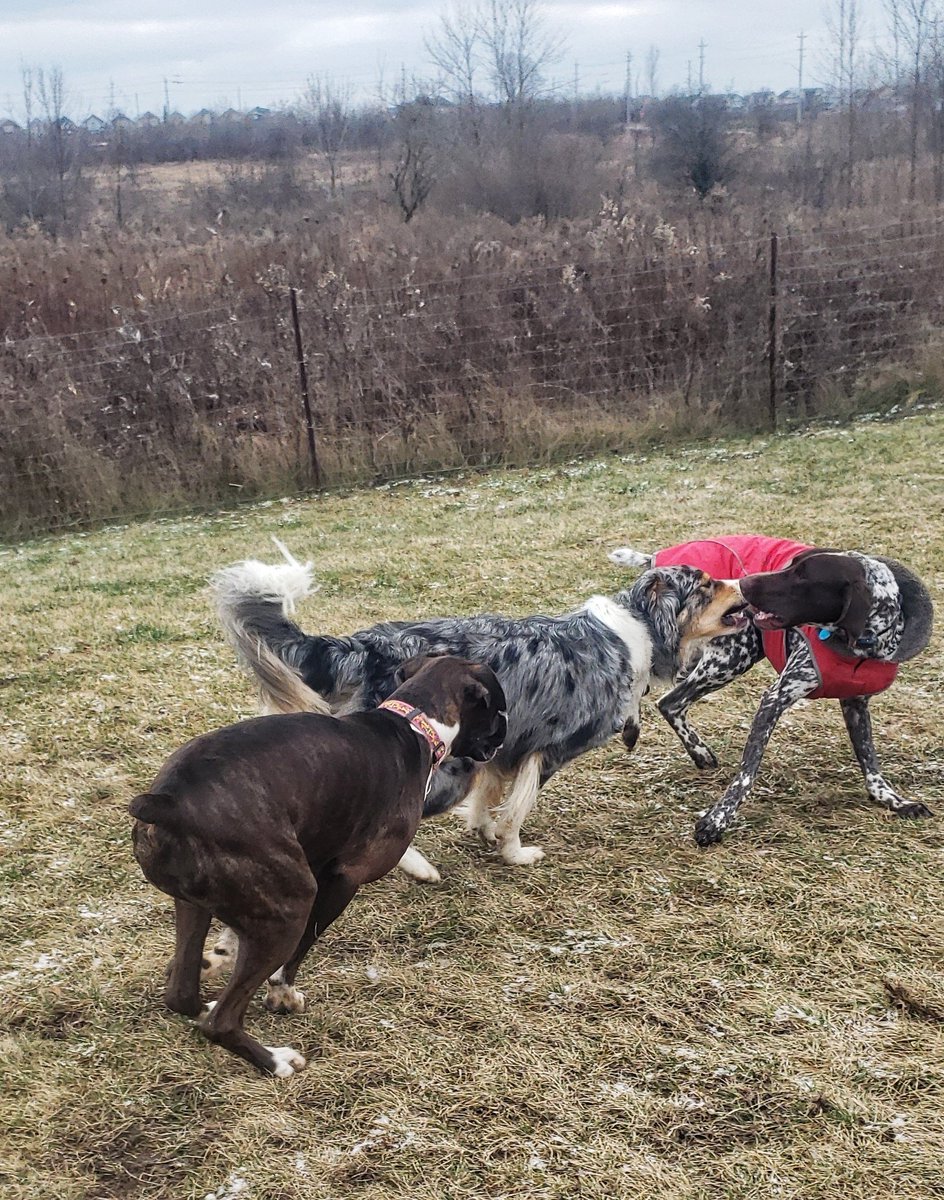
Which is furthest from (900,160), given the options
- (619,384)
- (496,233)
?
(619,384)

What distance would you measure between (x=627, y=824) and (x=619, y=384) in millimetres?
7858

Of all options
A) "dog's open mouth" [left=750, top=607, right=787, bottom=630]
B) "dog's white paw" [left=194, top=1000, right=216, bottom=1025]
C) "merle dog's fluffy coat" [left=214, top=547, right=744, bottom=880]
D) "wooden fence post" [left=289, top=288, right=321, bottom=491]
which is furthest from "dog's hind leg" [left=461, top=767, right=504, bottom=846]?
"wooden fence post" [left=289, top=288, right=321, bottom=491]

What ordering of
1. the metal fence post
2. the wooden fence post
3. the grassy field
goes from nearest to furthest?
the grassy field, the wooden fence post, the metal fence post

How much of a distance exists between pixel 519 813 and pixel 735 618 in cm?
108

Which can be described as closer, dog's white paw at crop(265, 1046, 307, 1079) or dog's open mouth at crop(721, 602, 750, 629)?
dog's white paw at crop(265, 1046, 307, 1079)

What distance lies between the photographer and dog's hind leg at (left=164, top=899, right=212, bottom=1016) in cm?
274

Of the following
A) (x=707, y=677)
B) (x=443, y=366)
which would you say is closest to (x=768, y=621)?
(x=707, y=677)

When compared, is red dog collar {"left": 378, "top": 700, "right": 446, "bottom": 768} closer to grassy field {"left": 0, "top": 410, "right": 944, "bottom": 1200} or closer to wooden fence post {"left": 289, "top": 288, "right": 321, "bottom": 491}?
grassy field {"left": 0, "top": 410, "right": 944, "bottom": 1200}

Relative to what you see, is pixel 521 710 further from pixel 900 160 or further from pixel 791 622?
pixel 900 160

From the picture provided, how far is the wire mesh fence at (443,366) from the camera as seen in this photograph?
10.0m

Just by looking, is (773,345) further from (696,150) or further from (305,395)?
(696,150)

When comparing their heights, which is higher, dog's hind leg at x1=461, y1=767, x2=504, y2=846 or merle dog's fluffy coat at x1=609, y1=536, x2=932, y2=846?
merle dog's fluffy coat at x1=609, y1=536, x2=932, y2=846

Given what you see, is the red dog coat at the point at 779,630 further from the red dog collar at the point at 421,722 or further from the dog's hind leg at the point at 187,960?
the dog's hind leg at the point at 187,960

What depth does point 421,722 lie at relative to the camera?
3.13 meters
